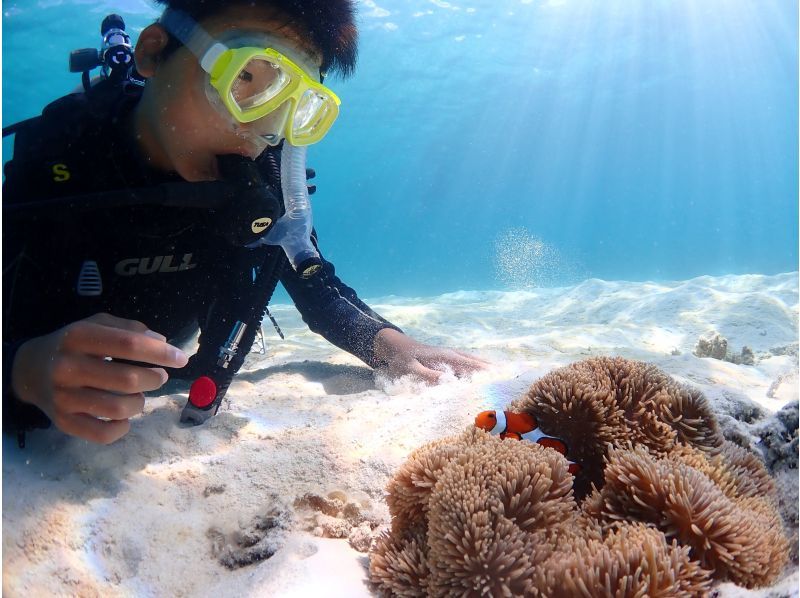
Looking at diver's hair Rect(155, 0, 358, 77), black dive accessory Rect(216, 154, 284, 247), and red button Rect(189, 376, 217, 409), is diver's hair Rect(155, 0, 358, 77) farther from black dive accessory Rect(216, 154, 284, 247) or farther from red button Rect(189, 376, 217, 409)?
red button Rect(189, 376, 217, 409)

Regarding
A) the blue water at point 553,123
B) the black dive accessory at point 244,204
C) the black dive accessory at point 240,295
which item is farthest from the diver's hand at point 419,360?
the blue water at point 553,123

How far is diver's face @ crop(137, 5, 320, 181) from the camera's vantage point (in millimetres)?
2107

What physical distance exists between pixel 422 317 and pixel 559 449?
7.47 m

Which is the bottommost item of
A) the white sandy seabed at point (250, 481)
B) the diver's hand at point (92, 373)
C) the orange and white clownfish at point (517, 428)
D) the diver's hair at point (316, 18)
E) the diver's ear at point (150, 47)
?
the white sandy seabed at point (250, 481)

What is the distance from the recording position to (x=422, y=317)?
9.13m

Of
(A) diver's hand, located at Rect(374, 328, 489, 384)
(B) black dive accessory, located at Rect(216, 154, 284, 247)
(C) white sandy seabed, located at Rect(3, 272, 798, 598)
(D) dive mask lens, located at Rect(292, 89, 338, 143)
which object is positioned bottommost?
(A) diver's hand, located at Rect(374, 328, 489, 384)

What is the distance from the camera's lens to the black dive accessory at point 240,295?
2.22 m

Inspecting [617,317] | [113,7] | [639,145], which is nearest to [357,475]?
[617,317]

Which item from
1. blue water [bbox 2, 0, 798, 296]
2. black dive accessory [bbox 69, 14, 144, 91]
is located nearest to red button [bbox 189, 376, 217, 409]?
black dive accessory [bbox 69, 14, 144, 91]

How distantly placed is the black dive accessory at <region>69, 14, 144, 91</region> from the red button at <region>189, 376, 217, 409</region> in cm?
192

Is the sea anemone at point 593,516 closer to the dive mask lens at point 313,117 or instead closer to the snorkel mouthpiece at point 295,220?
the snorkel mouthpiece at point 295,220

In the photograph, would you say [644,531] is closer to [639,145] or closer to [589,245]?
[639,145]

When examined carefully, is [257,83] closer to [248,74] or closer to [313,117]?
[248,74]

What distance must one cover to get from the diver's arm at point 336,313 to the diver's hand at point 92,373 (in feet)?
7.05
